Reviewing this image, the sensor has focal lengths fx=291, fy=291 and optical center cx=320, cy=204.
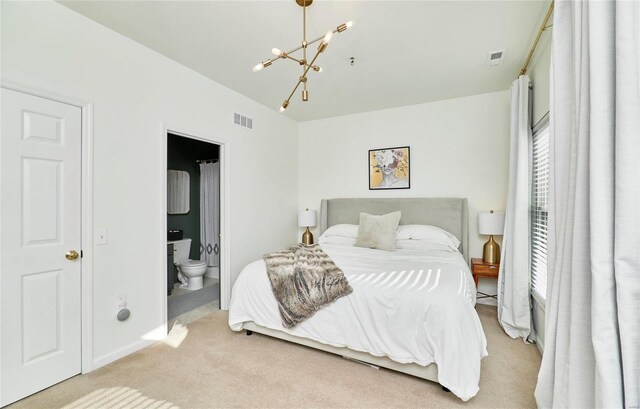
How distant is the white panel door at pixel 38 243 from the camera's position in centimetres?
183

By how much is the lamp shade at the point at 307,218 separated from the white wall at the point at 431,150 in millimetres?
326

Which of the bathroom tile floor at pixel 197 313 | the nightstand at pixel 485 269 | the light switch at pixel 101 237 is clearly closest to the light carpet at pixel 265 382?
the bathroom tile floor at pixel 197 313

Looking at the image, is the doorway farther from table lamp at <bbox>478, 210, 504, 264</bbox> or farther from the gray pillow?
table lamp at <bbox>478, 210, 504, 264</bbox>

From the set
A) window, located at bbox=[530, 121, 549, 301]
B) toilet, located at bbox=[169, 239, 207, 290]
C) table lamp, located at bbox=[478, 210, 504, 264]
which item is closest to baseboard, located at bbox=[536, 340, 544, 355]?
window, located at bbox=[530, 121, 549, 301]

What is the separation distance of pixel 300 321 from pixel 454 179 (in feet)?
9.09

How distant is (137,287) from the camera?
2.55m

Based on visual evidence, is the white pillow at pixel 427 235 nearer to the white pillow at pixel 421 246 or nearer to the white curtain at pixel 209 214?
the white pillow at pixel 421 246

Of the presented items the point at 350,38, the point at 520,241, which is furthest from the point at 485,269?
the point at 350,38

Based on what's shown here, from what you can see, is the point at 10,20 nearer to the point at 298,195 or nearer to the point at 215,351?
the point at 215,351

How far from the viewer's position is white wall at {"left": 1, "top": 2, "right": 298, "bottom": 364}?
6.48ft

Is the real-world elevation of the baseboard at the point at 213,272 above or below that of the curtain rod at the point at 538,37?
below

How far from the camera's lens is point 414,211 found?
13.0 ft

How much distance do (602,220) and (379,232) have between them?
261cm

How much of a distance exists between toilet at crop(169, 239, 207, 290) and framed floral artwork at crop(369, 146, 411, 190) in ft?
9.04
